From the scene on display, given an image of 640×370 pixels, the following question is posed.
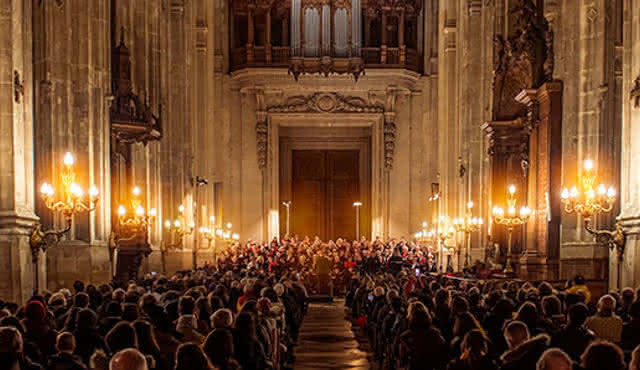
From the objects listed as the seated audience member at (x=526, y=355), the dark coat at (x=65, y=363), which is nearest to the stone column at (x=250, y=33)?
the dark coat at (x=65, y=363)

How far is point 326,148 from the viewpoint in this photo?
45.6 meters

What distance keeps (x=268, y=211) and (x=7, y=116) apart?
2987 cm

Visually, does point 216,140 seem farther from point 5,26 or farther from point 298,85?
point 5,26

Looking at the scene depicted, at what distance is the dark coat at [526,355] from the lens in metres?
7.57

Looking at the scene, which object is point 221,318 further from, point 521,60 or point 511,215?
point 521,60

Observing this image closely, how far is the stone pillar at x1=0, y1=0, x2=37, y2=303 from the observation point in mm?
13977

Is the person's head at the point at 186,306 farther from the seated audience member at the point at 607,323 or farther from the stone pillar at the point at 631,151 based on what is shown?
the stone pillar at the point at 631,151

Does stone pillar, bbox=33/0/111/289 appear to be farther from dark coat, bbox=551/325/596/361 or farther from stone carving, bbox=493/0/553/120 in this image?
dark coat, bbox=551/325/596/361

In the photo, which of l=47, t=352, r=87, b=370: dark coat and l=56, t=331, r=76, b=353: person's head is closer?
l=47, t=352, r=87, b=370: dark coat

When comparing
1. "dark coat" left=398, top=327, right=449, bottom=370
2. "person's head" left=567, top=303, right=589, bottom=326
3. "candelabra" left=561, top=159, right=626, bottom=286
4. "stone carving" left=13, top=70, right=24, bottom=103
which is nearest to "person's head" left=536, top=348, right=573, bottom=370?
"person's head" left=567, top=303, right=589, bottom=326

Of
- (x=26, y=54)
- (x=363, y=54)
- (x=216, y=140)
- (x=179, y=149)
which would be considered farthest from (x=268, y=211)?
Result: (x=26, y=54)

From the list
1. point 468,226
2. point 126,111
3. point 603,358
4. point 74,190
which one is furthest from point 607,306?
point 468,226

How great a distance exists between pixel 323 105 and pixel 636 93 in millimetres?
29102

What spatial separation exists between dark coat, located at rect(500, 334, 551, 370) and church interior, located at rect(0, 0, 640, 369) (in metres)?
8.22
